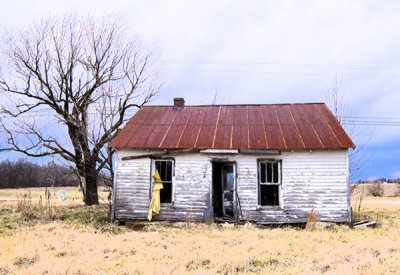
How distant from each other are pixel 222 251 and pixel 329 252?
8.10 feet

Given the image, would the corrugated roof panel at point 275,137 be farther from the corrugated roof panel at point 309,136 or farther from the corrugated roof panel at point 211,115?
the corrugated roof panel at point 211,115

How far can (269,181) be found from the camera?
39.2ft

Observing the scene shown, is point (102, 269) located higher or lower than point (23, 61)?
lower

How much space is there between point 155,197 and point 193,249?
4.38 m

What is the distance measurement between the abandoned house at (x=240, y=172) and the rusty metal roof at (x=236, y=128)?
1.6 inches

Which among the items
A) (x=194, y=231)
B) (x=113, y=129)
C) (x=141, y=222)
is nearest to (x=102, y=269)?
(x=194, y=231)

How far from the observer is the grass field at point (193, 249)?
616 cm

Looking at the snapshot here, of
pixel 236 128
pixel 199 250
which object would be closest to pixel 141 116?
pixel 236 128

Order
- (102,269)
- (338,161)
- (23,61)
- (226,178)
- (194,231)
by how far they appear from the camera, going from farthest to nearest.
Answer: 1. (23,61)
2. (226,178)
3. (338,161)
4. (194,231)
5. (102,269)

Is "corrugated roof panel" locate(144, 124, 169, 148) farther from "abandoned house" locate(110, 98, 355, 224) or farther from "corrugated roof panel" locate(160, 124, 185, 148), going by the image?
"corrugated roof panel" locate(160, 124, 185, 148)

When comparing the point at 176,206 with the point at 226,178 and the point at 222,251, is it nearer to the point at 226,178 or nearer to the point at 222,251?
the point at 226,178

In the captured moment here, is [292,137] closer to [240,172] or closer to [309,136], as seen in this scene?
[309,136]

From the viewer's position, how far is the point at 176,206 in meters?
11.9

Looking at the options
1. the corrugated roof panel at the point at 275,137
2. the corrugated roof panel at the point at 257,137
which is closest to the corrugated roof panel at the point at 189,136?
the corrugated roof panel at the point at 257,137
